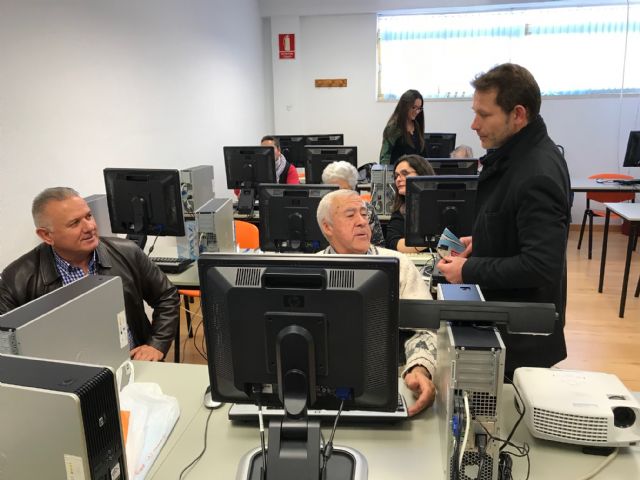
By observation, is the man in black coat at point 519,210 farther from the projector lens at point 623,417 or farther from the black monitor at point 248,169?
the black monitor at point 248,169

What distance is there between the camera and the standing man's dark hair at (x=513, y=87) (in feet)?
5.60

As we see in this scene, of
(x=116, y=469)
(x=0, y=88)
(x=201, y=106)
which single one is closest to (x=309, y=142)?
(x=201, y=106)

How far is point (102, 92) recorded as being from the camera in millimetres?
3562

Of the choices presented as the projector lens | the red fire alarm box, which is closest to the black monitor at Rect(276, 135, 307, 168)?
the red fire alarm box

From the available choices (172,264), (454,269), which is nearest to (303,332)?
(454,269)

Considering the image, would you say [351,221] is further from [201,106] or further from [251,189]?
[201,106]

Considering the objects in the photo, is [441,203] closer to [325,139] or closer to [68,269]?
[68,269]

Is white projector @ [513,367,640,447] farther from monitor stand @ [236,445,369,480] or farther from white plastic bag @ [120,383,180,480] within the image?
white plastic bag @ [120,383,180,480]

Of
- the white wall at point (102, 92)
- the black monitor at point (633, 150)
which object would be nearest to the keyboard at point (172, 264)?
the white wall at point (102, 92)

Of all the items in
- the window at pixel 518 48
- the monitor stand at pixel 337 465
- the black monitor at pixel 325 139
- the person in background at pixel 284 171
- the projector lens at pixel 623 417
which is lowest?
the monitor stand at pixel 337 465

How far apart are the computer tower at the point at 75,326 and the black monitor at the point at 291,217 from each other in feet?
4.21

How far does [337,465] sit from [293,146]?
15.8 ft

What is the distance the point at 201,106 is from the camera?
5.24 metres

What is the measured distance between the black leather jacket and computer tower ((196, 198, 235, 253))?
1.90 feet
